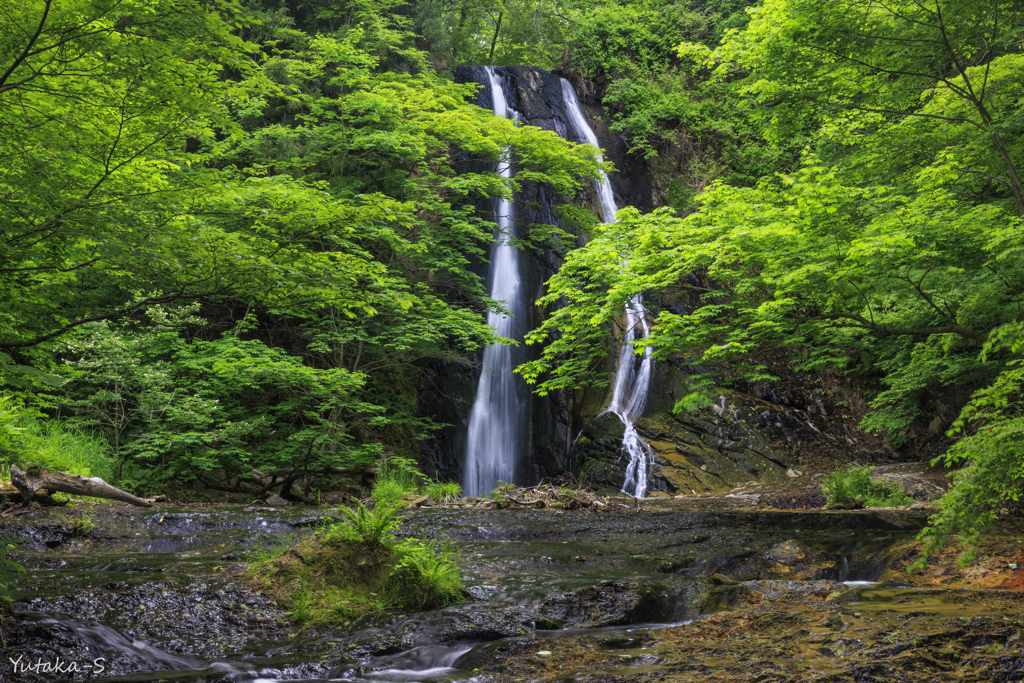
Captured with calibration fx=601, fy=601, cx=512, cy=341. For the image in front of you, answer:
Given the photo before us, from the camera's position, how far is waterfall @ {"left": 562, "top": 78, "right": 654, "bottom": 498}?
50.7 ft

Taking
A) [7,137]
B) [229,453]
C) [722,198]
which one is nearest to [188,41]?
[7,137]

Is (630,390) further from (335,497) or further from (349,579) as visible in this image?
(349,579)

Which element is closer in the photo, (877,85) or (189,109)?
(189,109)

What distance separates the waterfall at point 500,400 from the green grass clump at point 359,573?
36.6 feet

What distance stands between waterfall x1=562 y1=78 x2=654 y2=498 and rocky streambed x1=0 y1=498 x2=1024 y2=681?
22.0ft

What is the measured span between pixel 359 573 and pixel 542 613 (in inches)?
60.2

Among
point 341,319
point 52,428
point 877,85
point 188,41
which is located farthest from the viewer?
point 341,319

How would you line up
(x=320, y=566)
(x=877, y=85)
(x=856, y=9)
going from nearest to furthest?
(x=320, y=566) → (x=856, y=9) → (x=877, y=85)

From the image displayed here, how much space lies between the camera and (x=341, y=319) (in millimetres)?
14000

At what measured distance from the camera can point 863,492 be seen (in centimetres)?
1138

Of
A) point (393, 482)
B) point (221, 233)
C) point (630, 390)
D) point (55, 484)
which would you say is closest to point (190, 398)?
point (55, 484)

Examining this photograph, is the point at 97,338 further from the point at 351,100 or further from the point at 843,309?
the point at 843,309

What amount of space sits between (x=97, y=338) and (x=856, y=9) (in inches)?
472

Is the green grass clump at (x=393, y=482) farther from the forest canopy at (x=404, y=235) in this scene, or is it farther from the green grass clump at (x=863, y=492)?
the green grass clump at (x=863, y=492)
